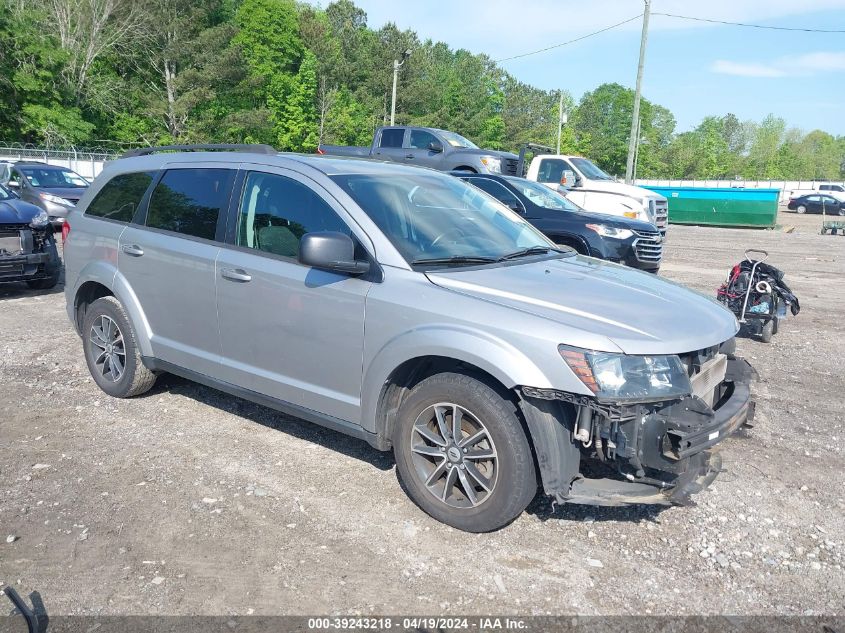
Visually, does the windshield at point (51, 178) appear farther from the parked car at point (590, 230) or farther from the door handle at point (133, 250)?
the door handle at point (133, 250)

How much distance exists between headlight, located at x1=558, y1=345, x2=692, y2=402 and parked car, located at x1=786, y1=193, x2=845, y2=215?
1777 inches

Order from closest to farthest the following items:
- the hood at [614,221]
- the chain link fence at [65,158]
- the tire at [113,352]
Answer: the tire at [113,352] → the hood at [614,221] → the chain link fence at [65,158]

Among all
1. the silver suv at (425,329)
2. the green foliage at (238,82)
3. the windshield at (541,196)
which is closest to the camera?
the silver suv at (425,329)

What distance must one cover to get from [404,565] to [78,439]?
2.65m

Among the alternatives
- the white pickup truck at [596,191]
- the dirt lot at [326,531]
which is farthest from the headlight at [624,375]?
the white pickup truck at [596,191]

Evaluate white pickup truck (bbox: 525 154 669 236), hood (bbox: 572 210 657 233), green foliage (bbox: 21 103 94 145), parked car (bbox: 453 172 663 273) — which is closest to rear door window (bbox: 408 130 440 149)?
white pickup truck (bbox: 525 154 669 236)

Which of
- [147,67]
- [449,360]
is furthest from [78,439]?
[147,67]

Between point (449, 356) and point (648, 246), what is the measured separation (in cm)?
767

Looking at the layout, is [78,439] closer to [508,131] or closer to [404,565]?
[404,565]

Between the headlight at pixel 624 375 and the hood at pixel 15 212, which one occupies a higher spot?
the hood at pixel 15 212

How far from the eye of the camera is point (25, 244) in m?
9.17

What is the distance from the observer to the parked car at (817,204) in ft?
142

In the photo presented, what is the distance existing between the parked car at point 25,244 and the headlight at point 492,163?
37.2 feet

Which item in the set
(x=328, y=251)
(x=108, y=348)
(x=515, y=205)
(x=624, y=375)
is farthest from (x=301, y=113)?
(x=624, y=375)
